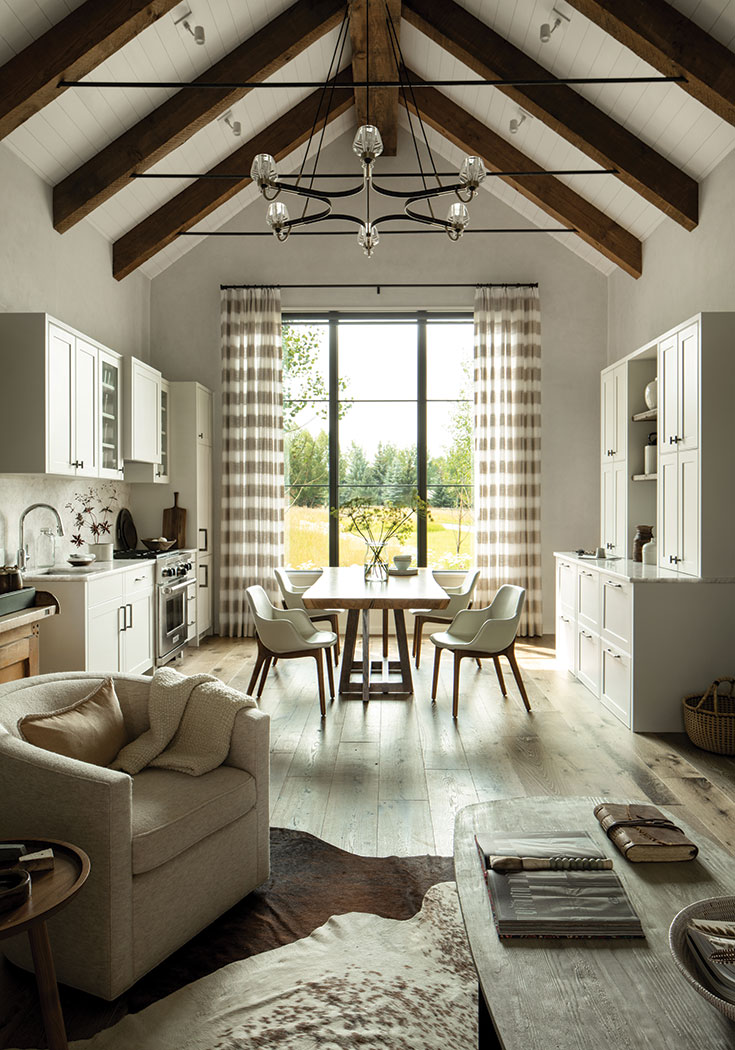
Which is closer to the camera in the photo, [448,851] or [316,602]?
[448,851]

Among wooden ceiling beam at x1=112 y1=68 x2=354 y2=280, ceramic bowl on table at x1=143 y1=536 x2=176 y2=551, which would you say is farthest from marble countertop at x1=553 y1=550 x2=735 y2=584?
wooden ceiling beam at x1=112 y1=68 x2=354 y2=280

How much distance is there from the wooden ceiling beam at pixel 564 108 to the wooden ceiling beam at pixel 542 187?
110 cm

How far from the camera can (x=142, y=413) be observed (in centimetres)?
609

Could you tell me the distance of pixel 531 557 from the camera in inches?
285

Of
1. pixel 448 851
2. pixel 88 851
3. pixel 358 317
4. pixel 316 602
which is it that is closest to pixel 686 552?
pixel 316 602

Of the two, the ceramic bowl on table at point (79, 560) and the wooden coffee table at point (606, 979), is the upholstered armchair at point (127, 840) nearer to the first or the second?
the wooden coffee table at point (606, 979)

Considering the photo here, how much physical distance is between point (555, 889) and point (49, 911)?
42.6 inches

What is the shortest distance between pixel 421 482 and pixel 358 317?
172 centimetres

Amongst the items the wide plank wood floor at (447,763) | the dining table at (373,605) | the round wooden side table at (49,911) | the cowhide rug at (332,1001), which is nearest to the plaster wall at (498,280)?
the dining table at (373,605)

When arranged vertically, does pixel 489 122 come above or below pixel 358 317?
above

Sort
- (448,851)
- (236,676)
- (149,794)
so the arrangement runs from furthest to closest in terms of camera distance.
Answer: (236,676), (448,851), (149,794)

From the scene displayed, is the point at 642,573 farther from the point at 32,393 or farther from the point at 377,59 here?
the point at 377,59

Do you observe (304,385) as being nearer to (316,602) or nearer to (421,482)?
(421,482)

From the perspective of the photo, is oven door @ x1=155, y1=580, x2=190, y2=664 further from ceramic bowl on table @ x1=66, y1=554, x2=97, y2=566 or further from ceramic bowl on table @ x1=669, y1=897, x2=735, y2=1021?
ceramic bowl on table @ x1=669, y1=897, x2=735, y2=1021
